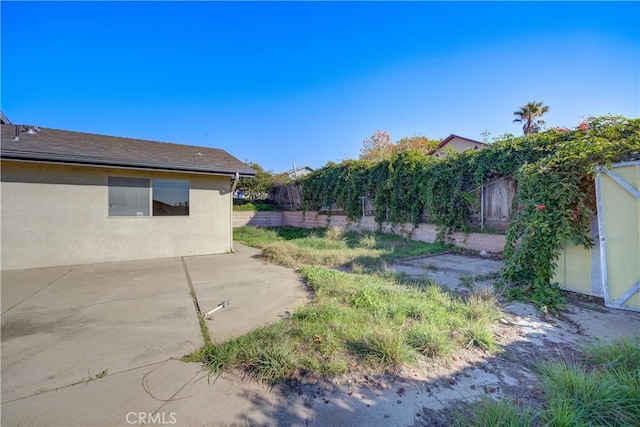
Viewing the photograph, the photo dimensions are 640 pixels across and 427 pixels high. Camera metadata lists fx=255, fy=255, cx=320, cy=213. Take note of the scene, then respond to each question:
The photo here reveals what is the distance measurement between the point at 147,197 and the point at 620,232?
9313 millimetres

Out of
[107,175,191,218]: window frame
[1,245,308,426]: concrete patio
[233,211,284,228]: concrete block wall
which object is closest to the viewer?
[1,245,308,426]: concrete patio

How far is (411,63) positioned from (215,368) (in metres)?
9.55

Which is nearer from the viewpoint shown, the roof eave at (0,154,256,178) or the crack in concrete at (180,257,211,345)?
the crack in concrete at (180,257,211,345)

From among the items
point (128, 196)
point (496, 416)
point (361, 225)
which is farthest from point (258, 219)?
point (496, 416)

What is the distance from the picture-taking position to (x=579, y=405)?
160 centimetres

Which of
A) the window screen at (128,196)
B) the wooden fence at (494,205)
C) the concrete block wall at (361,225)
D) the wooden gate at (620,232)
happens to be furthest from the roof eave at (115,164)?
the wooden gate at (620,232)

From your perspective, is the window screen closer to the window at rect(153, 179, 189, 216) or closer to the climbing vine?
the window at rect(153, 179, 189, 216)

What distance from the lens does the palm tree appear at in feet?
61.7

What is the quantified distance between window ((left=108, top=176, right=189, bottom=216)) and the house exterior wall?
0.12m

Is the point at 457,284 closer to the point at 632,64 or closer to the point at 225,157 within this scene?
the point at 632,64

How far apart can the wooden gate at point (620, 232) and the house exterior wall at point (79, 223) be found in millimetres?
8343

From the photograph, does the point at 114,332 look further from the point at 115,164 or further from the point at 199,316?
the point at 115,164

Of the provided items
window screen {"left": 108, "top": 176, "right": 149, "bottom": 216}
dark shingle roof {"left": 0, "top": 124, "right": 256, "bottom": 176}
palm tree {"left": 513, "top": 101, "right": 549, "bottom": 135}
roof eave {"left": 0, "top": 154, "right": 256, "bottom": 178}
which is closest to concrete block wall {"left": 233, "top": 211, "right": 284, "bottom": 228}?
dark shingle roof {"left": 0, "top": 124, "right": 256, "bottom": 176}

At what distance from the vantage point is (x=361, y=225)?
10648 millimetres
